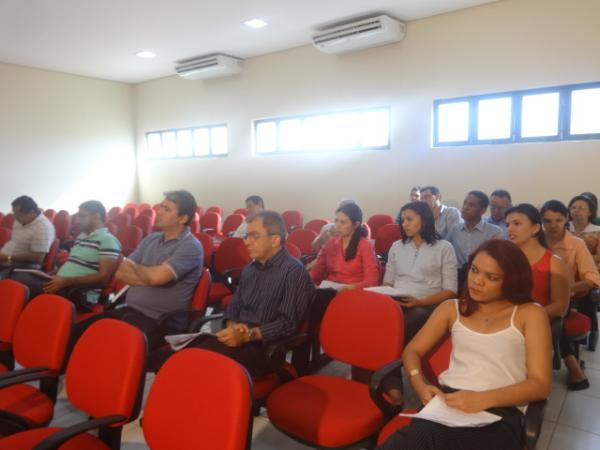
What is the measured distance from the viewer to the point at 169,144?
9.43 meters

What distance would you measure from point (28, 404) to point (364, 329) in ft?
4.73

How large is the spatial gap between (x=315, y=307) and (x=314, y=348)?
65cm

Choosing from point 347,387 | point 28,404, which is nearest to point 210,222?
point 28,404

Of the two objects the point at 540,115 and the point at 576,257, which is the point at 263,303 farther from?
the point at 540,115

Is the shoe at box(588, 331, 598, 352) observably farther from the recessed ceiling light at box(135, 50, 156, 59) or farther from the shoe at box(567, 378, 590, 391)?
the recessed ceiling light at box(135, 50, 156, 59)

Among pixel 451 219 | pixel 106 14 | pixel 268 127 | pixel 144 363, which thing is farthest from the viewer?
pixel 268 127

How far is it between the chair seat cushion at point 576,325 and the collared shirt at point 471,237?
37.2 inches

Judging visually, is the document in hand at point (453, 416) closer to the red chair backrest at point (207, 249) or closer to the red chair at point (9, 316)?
the red chair at point (9, 316)

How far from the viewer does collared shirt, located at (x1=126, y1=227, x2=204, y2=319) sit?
2.58 metres

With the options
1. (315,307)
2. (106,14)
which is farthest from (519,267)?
(106,14)

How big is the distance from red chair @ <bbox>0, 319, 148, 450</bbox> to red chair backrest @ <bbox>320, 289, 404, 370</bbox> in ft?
2.92

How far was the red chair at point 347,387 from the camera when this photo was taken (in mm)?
1615

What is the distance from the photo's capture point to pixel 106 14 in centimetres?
554

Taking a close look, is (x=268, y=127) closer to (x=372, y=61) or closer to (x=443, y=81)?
(x=372, y=61)
